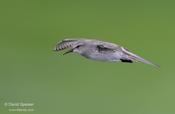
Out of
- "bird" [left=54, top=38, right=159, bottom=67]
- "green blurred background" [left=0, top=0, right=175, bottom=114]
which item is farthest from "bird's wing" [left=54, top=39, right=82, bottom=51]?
"green blurred background" [left=0, top=0, right=175, bottom=114]

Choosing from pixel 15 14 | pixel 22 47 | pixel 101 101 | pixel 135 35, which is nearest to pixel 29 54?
pixel 22 47

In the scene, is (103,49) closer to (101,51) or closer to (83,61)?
(101,51)

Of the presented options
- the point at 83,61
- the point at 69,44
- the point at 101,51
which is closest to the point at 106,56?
the point at 101,51

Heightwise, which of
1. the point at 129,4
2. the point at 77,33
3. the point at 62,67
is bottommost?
the point at 62,67

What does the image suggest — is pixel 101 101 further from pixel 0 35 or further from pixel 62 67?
pixel 0 35

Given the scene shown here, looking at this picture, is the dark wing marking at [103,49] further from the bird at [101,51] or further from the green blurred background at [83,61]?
the green blurred background at [83,61]

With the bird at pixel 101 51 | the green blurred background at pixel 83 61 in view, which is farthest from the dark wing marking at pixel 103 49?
the green blurred background at pixel 83 61

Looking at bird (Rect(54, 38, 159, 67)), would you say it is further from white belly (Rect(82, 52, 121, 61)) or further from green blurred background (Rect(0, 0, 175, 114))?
green blurred background (Rect(0, 0, 175, 114))

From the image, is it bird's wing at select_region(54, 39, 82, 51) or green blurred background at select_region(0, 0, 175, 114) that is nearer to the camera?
bird's wing at select_region(54, 39, 82, 51)
